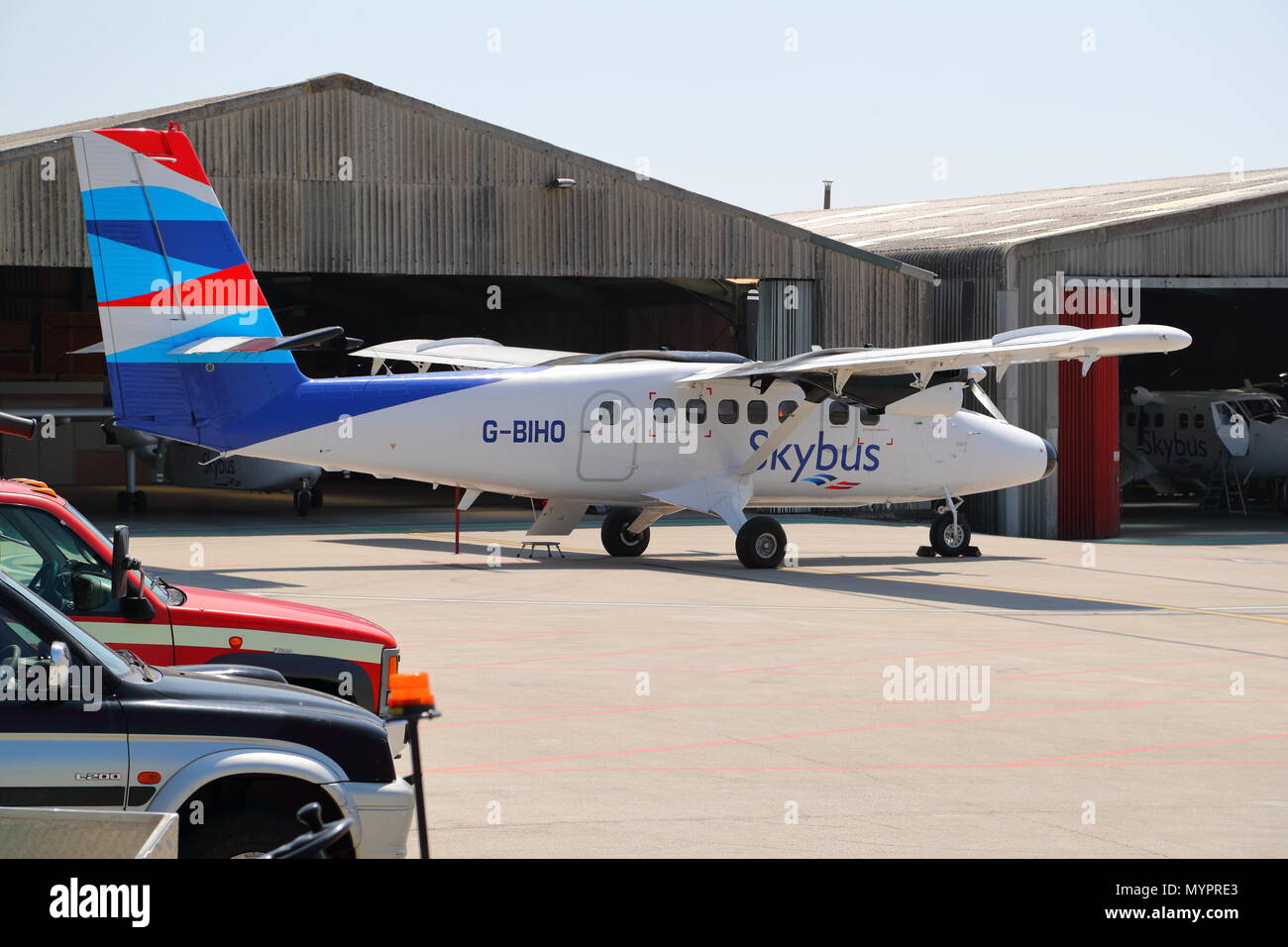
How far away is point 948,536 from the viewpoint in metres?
24.7

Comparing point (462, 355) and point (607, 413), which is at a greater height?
point (462, 355)

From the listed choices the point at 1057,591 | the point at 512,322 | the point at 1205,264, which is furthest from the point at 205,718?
the point at 512,322

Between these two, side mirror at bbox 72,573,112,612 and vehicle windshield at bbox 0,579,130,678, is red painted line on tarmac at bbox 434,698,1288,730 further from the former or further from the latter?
vehicle windshield at bbox 0,579,130,678

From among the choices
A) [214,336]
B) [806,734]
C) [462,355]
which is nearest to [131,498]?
[462,355]

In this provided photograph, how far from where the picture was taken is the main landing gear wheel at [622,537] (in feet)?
77.6

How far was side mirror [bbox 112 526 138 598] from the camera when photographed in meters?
6.76

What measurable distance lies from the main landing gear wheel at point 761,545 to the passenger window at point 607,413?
2546 millimetres

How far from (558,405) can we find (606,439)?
2.95ft

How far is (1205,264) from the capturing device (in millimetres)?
31812

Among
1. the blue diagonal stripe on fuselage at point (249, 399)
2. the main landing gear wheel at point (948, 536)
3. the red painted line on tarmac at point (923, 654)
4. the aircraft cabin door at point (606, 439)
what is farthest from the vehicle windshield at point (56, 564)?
the main landing gear wheel at point (948, 536)

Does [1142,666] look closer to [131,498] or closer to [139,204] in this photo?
[139,204]

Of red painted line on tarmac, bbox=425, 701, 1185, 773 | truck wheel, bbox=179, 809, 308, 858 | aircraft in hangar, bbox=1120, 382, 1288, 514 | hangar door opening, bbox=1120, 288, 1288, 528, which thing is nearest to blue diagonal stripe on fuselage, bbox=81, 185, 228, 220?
red painted line on tarmac, bbox=425, 701, 1185, 773

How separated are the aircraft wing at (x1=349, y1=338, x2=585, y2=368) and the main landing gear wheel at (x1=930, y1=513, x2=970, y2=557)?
6.94m
